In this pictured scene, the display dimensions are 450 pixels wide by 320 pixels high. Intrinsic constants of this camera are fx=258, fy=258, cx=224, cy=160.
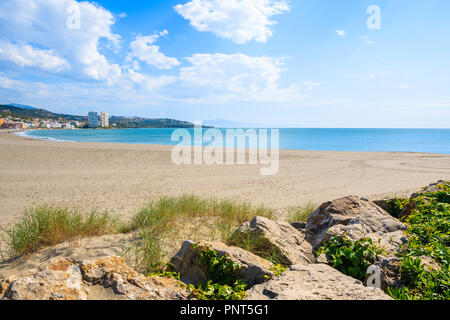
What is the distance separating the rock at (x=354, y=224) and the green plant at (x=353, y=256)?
0.21m

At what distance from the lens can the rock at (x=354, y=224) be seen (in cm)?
360

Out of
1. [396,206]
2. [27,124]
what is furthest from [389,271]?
[27,124]

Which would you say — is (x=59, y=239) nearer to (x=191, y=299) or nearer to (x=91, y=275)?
(x=91, y=275)

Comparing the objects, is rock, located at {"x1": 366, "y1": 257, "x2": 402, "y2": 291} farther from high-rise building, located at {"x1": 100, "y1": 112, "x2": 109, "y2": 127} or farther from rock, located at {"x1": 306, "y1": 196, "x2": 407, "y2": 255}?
Result: high-rise building, located at {"x1": 100, "y1": 112, "x2": 109, "y2": 127}

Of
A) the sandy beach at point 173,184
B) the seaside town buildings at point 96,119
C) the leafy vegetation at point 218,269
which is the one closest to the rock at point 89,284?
the leafy vegetation at point 218,269

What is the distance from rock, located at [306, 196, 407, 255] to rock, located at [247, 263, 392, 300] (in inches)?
46.4

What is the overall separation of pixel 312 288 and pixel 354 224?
2081 mm

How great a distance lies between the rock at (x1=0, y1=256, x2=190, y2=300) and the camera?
6.58 ft

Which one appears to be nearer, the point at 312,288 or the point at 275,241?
the point at 312,288

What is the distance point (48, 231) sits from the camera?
4570 millimetres

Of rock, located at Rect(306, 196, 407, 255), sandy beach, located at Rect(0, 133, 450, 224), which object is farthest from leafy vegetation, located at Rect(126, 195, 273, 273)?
sandy beach, located at Rect(0, 133, 450, 224)

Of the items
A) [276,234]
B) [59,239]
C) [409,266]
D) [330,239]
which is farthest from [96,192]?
[409,266]

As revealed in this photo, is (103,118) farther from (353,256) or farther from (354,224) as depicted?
(353,256)
